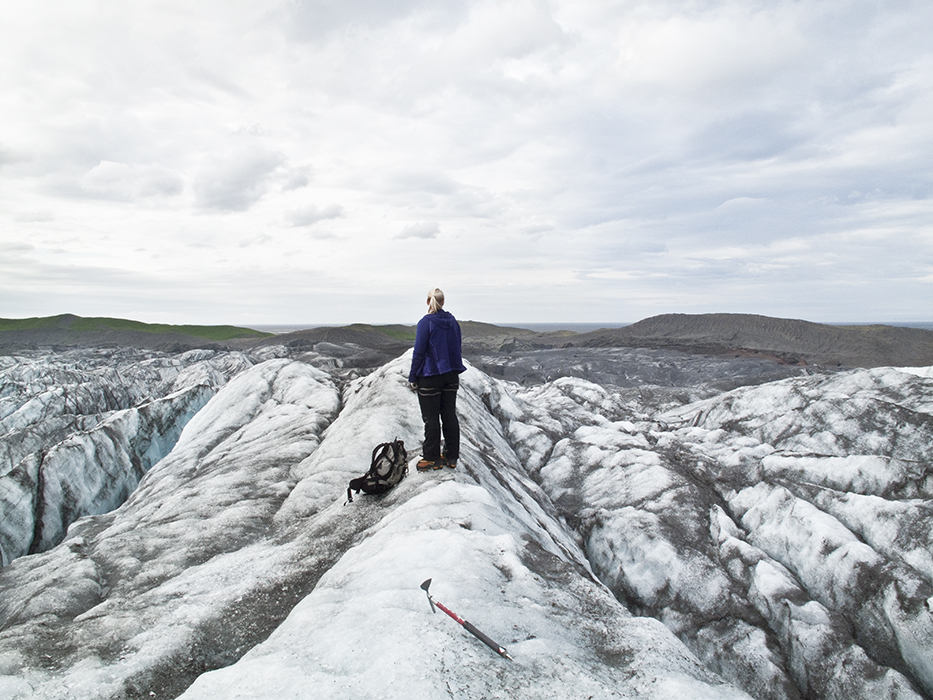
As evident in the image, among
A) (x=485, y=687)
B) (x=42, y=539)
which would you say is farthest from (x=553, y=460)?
(x=42, y=539)

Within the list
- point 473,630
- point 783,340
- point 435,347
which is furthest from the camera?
point 783,340

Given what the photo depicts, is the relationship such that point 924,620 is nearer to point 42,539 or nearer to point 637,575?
point 637,575

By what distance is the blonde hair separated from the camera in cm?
877

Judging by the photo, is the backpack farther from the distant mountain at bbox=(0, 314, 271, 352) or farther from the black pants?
the distant mountain at bbox=(0, 314, 271, 352)

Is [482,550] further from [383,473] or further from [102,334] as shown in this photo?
[102,334]

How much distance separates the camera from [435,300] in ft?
28.8

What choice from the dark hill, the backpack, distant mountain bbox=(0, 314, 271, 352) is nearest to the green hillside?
distant mountain bbox=(0, 314, 271, 352)

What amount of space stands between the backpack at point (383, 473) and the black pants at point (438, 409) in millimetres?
596

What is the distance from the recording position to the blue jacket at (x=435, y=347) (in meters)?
8.65

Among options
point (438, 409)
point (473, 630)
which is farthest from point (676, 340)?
point (473, 630)

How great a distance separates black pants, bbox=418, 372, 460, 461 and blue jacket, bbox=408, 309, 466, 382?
18cm

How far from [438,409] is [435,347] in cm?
133

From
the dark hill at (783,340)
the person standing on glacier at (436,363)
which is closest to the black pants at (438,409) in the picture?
the person standing on glacier at (436,363)

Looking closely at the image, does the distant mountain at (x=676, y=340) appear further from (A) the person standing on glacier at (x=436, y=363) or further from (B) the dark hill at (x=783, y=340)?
(A) the person standing on glacier at (x=436, y=363)
